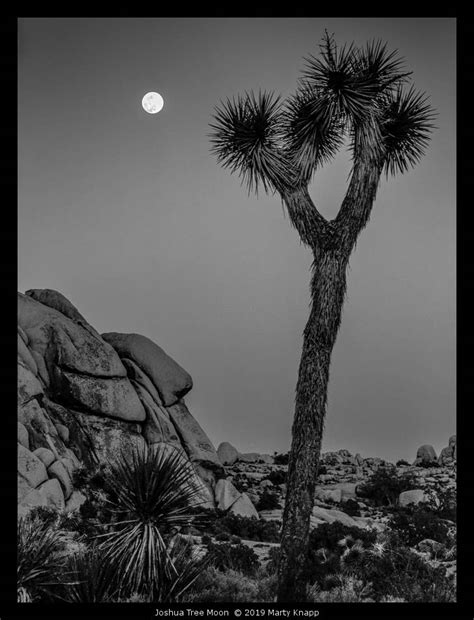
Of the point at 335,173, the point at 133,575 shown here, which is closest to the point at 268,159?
the point at 335,173

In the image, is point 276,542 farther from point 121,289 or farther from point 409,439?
point 121,289

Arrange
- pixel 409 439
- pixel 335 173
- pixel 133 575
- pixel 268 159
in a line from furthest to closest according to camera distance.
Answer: pixel 409 439, pixel 335 173, pixel 268 159, pixel 133 575

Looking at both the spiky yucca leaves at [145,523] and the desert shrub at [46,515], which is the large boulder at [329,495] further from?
the spiky yucca leaves at [145,523]

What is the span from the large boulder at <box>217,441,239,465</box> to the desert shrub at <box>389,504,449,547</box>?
16.1 feet

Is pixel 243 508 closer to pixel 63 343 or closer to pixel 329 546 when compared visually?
pixel 329 546

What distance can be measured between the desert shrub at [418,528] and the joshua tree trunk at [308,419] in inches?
168

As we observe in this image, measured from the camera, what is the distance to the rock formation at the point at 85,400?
14.2 meters

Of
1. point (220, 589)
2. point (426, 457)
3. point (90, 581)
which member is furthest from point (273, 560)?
point (426, 457)

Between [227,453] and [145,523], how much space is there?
8712 mm

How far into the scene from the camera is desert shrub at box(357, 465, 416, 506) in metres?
17.4

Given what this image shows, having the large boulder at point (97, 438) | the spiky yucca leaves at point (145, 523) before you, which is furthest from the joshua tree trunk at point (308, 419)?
the large boulder at point (97, 438)

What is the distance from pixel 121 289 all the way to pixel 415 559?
25.3ft
